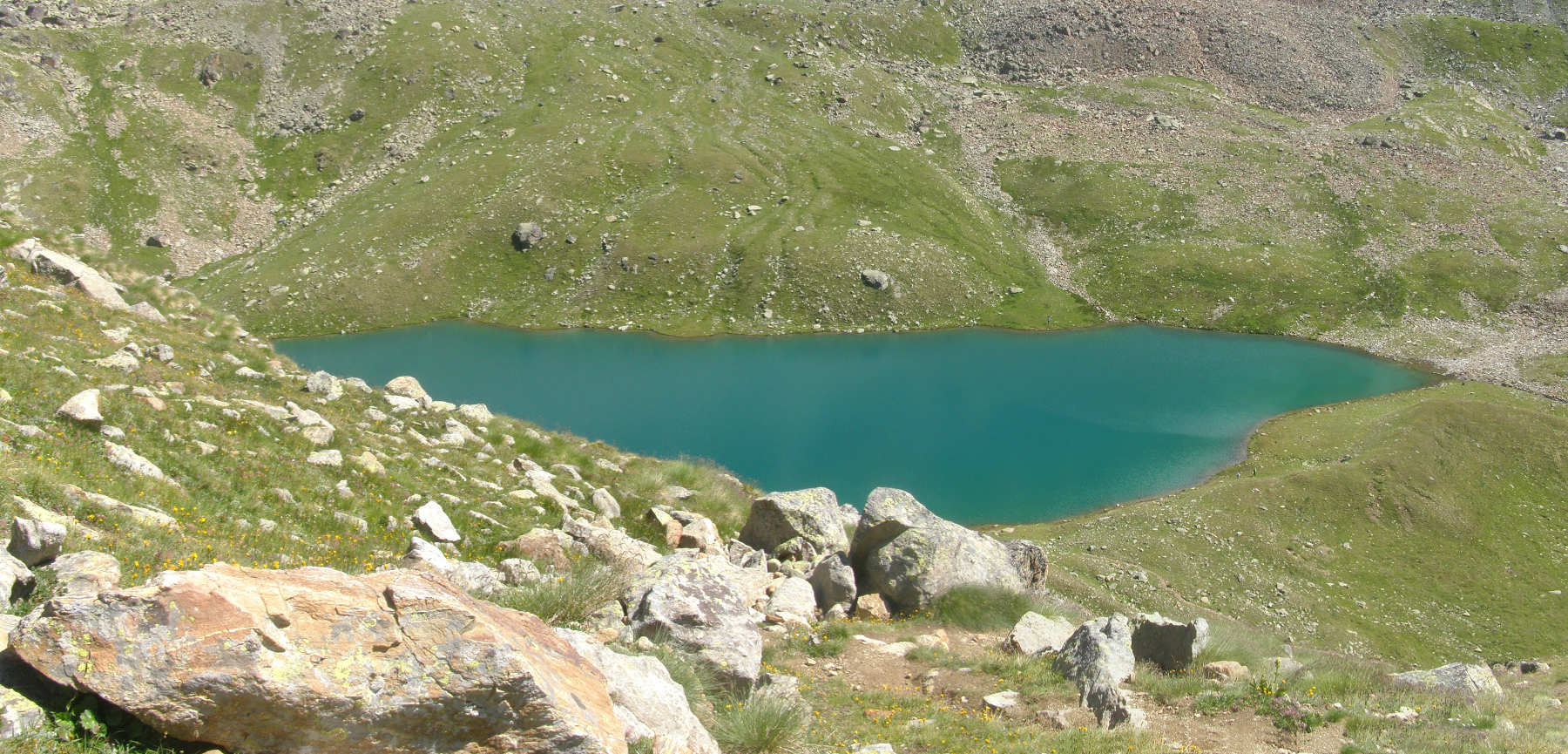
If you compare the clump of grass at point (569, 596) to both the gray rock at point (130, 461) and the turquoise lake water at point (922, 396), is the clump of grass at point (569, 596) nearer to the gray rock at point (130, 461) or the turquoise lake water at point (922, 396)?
the gray rock at point (130, 461)

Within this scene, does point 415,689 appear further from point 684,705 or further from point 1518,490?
point 1518,490

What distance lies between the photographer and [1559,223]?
322 ft

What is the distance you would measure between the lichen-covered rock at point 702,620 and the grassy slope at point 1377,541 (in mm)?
22328

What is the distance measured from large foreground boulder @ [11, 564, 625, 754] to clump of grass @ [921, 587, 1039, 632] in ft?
44.0

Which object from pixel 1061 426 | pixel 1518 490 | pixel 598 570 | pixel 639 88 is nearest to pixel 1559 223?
pixel 1518 490

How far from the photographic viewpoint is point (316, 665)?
7836 millimetres

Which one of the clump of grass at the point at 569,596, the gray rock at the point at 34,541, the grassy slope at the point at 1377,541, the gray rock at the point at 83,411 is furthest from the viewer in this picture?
the grassy slope at the point at 1377,541

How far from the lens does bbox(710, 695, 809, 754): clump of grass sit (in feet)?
37.3

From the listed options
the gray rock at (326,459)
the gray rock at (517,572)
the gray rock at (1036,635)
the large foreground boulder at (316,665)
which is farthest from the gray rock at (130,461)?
the gray rock at (1036,635)

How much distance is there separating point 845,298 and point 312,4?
335 feet

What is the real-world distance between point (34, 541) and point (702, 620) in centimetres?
877

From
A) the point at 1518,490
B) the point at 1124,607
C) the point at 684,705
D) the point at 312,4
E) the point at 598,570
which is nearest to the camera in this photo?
the point at 684,705

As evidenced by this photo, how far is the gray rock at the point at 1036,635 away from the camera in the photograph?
18.8m

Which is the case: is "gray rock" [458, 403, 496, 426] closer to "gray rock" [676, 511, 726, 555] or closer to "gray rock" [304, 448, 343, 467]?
"gray rock" [304, 448, 343, 467]
